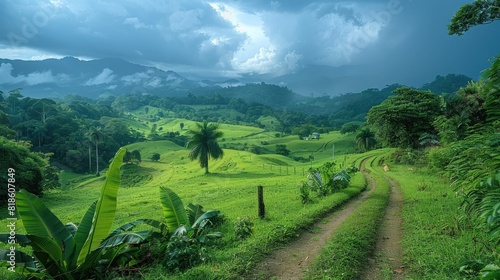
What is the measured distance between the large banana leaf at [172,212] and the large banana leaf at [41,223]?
10.6 feet

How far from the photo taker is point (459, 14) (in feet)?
47.3

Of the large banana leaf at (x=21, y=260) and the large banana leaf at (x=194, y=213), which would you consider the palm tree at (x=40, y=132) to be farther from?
the large banana leaf at (x=21, y=260)

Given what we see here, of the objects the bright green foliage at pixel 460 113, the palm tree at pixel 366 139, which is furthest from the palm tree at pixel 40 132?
the bright green foliage at pixel 460 113

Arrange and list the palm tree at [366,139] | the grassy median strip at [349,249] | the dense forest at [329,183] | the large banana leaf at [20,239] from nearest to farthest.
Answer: the dense forest at [329,183], the large banana leaf at [20,239], the grassy median strip at [349,249], the palm tree at [366,139]

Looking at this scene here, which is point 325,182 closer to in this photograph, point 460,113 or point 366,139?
point 460,113

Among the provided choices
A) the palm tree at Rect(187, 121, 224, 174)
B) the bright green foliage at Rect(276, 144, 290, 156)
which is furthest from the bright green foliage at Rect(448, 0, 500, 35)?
the bright green foliage at Rect(276, 144, 290, 156)

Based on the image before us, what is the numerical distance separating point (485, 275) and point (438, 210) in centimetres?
1174

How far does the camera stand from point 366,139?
71312mm

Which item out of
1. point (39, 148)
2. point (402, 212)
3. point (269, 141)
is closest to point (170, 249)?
point (402, 212)

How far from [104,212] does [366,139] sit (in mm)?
69549

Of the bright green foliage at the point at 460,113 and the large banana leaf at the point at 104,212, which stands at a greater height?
the bright green foliage at the point at 460,113

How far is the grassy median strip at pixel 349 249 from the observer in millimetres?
8133

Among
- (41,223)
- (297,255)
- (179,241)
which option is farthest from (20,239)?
(297,255)

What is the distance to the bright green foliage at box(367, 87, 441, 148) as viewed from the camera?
123 ft
